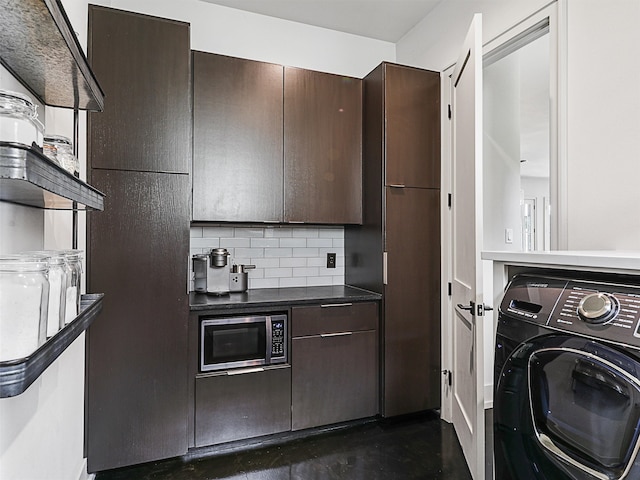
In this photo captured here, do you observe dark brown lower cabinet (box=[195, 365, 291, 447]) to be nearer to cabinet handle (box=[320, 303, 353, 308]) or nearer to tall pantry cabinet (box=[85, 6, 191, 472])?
tall pantry cabinet (box=[85, 6, 191, 472])

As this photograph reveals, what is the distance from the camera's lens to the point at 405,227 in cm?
272

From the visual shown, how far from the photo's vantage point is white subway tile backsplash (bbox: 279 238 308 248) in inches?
120

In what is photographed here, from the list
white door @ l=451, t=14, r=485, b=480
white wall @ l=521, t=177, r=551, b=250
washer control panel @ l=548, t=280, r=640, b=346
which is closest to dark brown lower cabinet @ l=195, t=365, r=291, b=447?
white door @ l=451, t=14, r=485, b=480

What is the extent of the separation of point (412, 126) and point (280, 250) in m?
1.32

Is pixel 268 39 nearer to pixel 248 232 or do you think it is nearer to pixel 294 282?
pixel 248 232

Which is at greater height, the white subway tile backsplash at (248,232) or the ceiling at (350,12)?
the ceiling at (350,12)

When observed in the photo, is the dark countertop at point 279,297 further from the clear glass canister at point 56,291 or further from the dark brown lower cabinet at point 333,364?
the clear glass canister at point 56,291

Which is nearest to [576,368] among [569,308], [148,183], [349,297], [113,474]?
[569,308]

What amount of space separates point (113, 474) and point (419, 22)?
362 centimetres

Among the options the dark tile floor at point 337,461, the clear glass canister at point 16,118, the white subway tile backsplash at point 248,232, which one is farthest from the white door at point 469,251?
the clear glass canister at point 16,118

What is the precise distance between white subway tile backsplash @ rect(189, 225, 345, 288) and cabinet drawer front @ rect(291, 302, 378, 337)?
58cm

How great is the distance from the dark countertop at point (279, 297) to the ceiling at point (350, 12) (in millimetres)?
2073

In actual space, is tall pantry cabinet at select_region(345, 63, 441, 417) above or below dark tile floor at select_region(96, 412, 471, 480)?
above

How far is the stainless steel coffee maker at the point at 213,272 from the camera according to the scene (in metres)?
2.62
